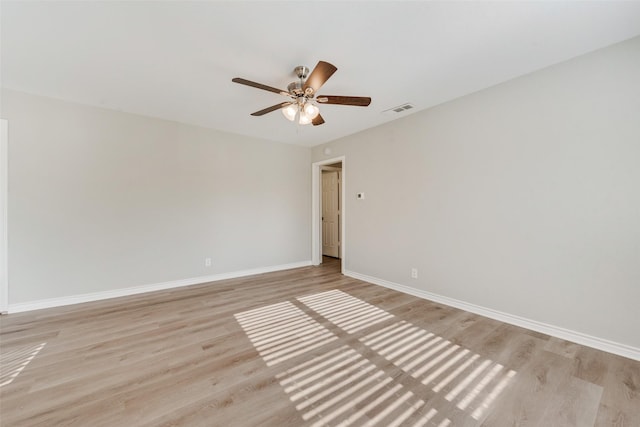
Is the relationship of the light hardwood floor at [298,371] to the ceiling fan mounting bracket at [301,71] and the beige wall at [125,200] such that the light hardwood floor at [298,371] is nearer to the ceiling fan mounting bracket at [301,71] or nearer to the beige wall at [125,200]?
the beige wall at [125,200]

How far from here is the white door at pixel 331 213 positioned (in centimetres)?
636

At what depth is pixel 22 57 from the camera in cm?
226

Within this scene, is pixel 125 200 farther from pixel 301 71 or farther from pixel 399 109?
pixel 399 109

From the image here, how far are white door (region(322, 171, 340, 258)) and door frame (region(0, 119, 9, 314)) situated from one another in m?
5.33

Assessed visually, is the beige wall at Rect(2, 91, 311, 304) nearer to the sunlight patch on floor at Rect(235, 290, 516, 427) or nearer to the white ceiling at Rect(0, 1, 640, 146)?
the white ceiling at Rect(0, 1, 640, 146)

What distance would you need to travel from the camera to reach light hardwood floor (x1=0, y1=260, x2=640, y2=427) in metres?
1.46

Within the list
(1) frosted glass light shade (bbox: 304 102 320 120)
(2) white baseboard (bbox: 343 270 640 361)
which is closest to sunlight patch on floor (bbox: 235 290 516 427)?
(2) white baseboard (bbox: 343 270 640 361)

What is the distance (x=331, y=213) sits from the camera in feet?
→ 21.3

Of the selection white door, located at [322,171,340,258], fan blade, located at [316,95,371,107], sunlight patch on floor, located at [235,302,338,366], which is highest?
fan blade, located at [316,95,371,107]

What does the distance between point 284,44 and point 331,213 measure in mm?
4678

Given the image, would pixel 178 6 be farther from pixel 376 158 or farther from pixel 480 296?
pixel 480 296

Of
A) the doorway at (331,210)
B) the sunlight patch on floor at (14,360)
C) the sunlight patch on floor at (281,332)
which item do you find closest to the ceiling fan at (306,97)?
the sunlight patch on floor at (281,332)

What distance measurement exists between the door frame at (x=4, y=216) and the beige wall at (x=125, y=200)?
0.04m

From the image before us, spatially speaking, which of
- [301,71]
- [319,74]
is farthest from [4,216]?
[319,74]
